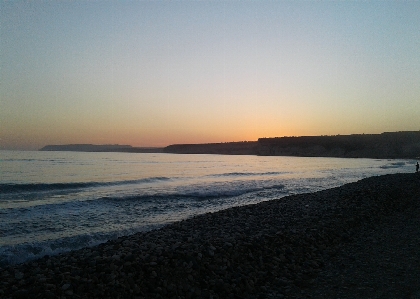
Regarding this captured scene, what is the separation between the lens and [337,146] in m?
126

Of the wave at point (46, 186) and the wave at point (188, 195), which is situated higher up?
the wave at point (46, 186)

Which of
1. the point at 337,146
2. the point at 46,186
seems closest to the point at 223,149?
the point at 337,146

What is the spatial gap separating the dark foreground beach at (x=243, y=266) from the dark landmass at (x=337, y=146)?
106 meters

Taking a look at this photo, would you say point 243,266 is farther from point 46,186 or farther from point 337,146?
point 337,146

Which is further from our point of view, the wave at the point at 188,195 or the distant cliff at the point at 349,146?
the distant cliff at the point at 349,146

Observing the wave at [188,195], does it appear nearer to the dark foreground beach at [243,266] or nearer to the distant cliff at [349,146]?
the dark foreground beach at [243,266]

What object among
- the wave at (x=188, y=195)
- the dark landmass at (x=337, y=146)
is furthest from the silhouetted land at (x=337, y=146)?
the wave at (x=188, y=195)

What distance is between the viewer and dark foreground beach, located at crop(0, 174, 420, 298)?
16.4 feet

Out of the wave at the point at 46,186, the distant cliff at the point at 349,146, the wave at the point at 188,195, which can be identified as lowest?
the wave at the point at 188,195

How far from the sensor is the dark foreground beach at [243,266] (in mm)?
5004

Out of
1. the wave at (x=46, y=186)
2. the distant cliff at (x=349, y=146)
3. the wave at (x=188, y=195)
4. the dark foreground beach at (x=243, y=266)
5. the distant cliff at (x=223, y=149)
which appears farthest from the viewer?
the distant cliff at (x=223, y=149)

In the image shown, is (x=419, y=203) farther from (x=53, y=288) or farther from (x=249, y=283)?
(x=53, y=288)

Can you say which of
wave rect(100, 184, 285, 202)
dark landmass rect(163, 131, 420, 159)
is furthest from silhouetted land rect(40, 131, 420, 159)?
wave rect(100, 184, 285, 202)

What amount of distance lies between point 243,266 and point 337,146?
131m
